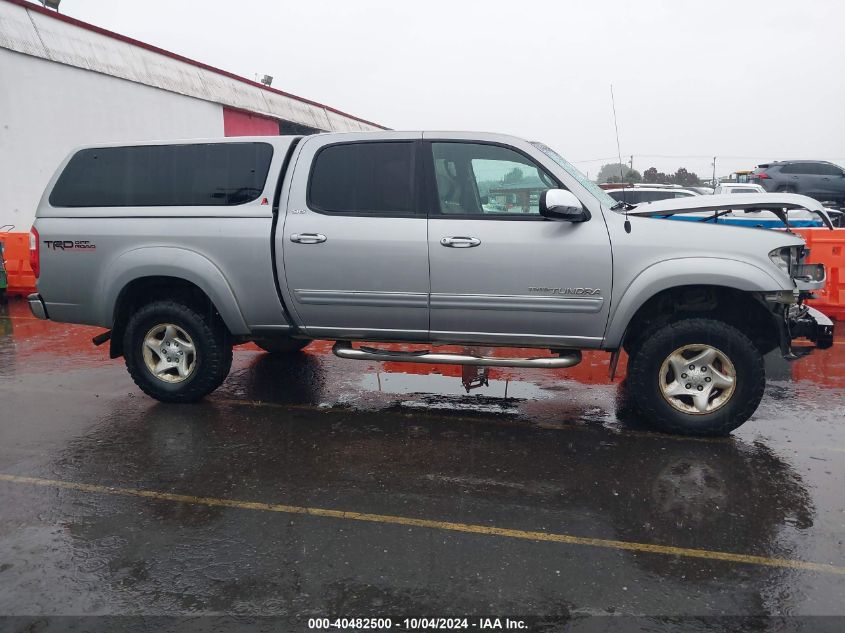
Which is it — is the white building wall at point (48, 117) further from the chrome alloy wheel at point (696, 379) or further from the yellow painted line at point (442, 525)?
the chrome alloy wheel at point (696, 379)

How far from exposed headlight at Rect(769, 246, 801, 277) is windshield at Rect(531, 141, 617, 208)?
44.0 inches

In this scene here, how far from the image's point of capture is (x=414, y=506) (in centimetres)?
363

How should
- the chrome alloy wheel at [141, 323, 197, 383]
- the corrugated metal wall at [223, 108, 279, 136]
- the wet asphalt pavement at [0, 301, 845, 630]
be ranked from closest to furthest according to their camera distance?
the wet asphalt pavement at [0, 301, 845, 630], the chrome alloy wheel at [141, 323, 197, 383], the corrugated metal wall at [223, 108, 279, 136]

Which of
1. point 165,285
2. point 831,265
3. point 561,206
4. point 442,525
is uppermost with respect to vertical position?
point 561,206

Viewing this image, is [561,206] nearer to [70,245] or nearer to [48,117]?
[70,245]

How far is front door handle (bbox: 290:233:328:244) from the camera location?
16.0 ft

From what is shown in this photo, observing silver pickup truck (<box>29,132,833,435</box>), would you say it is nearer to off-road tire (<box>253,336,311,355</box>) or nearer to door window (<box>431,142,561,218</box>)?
door window (<box>431,142,561,218</box>)

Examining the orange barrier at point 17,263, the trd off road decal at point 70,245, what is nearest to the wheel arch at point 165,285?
the trd off road decal at point 70,245

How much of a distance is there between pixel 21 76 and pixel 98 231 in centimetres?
1246

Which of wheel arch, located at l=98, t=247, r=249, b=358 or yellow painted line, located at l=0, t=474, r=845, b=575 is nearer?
yellow painted line, located at l=0, t=474, r=845, b=575

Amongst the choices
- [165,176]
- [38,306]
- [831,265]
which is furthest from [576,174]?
[831,265]

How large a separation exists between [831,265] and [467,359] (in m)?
6.32

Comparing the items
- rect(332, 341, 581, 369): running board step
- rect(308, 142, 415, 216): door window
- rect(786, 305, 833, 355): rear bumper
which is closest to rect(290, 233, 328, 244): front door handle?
rect(308, 142, 415, 216): door window

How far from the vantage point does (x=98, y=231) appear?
524 centimetres
